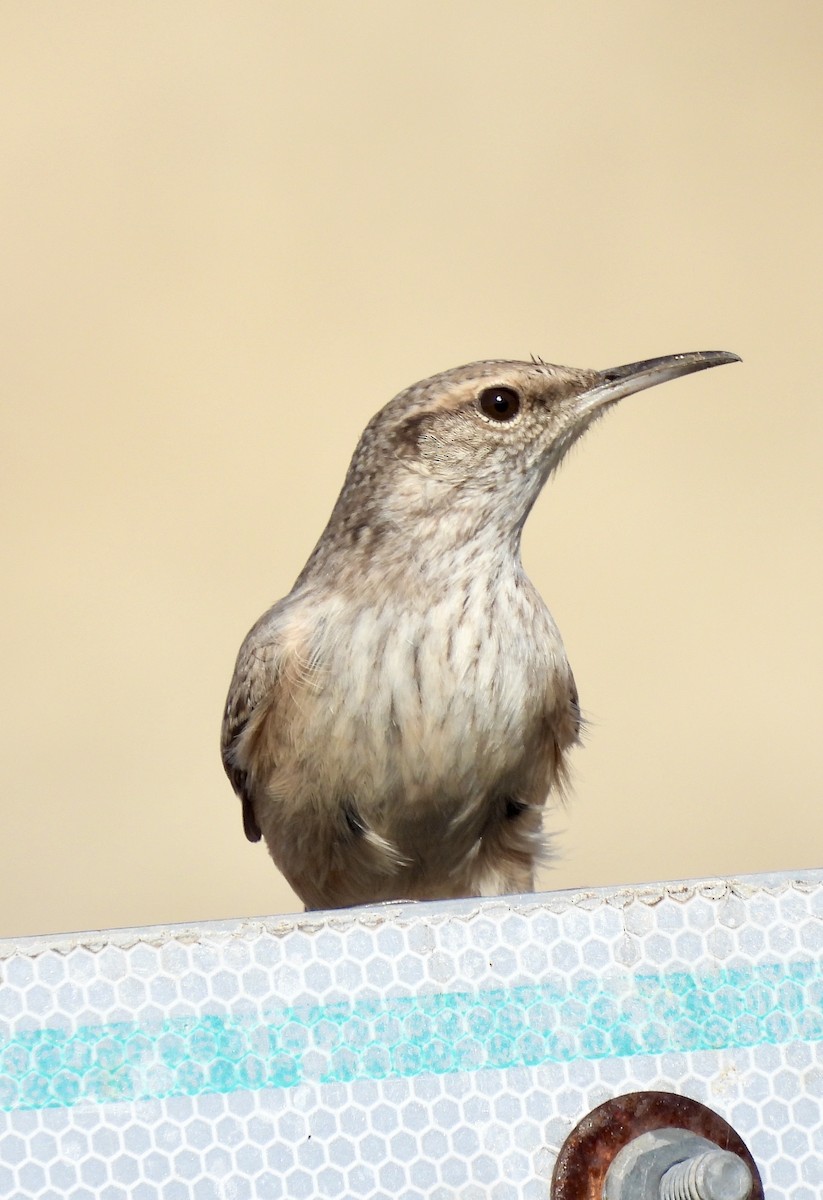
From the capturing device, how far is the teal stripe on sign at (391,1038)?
160 centimetres

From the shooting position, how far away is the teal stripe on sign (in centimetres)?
160

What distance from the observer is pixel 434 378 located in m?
2.92

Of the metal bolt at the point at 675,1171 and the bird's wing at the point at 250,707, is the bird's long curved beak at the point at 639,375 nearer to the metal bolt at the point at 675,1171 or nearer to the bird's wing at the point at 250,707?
the bird's wing at the point at 250,707

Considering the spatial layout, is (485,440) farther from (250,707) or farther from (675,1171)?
(675,1171)

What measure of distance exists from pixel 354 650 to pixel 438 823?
1.30ft

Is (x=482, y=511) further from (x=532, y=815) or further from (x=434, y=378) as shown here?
(x=532, y=815)

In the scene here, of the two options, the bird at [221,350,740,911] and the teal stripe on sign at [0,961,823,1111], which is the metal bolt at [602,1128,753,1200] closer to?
the teal stripe on sign at [0,961,823,1111]

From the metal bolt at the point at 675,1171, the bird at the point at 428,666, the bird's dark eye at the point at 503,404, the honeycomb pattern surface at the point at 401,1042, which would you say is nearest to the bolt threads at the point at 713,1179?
the metal bolt at the point at 675,1171

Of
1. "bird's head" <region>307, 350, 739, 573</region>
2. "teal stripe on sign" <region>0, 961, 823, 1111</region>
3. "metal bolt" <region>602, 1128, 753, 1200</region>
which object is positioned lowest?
"metal bolt" <region>602, 1128, 753, 1200</region>

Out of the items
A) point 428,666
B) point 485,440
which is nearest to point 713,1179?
point 428,666

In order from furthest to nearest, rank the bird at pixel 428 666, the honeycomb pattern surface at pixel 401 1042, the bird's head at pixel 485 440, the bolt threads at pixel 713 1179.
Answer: the bird's head at pixel 485 440 < the bird at pixel 428 666 < the honeycomb pattern surface at pixel 401 1042 < the bolt threads at pixel 713 1179

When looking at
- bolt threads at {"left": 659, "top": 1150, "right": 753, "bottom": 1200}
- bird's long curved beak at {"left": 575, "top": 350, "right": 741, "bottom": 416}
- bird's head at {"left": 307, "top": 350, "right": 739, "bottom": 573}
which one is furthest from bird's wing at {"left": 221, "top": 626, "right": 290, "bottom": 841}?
bolt threads at {"left": 659, "top": 1150, "right": 753, "bottom": 1200}

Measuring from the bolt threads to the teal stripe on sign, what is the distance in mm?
217

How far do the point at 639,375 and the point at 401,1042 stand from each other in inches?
64.9
